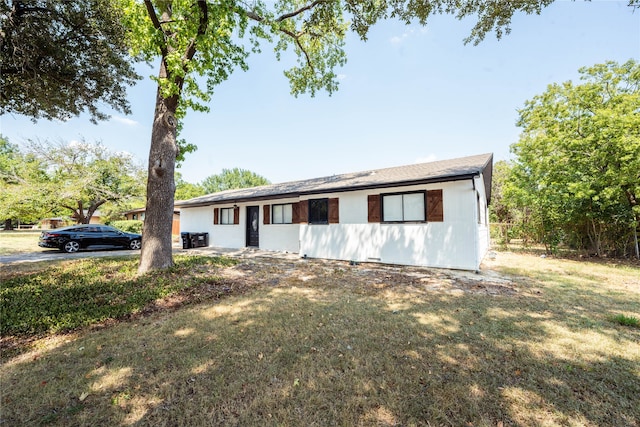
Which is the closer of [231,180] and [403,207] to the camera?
[403,207]

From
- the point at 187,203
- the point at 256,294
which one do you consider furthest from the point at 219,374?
the point at 187,203

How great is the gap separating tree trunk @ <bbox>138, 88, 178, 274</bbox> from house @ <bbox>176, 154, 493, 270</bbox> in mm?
5209

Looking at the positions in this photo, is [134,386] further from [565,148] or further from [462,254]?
[565,148]

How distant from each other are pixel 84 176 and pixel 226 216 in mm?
13880

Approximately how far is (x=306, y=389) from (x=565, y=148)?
13505 millimetres

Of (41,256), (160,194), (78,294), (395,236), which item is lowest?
(78,294)

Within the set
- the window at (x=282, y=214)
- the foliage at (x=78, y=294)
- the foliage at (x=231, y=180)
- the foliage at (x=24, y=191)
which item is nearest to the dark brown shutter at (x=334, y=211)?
the window at (x=282, y=214)

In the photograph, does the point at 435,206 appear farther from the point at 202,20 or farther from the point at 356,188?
the point at 202,20

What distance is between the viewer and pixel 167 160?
652cm

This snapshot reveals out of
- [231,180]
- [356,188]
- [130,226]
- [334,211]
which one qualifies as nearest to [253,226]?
[334,211]

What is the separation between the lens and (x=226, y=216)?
48.6 ft

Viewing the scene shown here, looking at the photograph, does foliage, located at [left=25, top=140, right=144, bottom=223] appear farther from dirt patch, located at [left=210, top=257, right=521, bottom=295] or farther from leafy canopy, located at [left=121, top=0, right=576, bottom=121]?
dirt patch, located at [left=210, top=257, right=521, bottom=295]

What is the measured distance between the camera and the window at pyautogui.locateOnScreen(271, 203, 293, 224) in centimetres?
1239

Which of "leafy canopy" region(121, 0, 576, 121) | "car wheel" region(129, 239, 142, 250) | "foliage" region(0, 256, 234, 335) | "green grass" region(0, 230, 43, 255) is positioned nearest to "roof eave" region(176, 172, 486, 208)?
"leafy canopy" region(121, 0, 576, 121)
